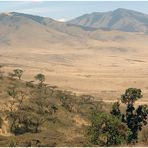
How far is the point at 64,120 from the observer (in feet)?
199

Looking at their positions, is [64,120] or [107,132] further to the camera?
[64,120]

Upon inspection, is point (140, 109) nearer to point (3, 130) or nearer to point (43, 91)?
point (3, 130)

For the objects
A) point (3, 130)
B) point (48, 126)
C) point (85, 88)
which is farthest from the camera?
point (85, 88)

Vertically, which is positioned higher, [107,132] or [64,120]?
[107,132]

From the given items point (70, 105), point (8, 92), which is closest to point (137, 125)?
point (70, 105)

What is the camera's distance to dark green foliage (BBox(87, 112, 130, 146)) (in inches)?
1500

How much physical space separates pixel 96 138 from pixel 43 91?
137 feet

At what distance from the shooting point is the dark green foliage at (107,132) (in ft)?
125

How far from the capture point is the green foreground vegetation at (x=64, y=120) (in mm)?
39031

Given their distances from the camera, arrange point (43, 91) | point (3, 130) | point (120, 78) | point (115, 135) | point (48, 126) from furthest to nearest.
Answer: point (120, 78) → point (43, 91) → point (48, 126) → point (3, 130) → point (115, 135)

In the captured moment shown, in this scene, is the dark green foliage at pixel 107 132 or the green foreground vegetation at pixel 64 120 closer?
the dark green foliage at pixel 107 132

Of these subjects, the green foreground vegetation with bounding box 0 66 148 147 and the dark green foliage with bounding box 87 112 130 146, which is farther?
the green foreground vegetation with bounding box 0 66 148 147

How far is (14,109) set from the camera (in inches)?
2386

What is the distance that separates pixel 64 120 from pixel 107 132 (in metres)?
22.5
